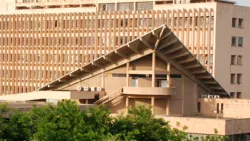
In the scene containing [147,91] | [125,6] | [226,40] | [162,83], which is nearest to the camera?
[147,91]

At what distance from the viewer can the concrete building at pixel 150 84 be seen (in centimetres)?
10631

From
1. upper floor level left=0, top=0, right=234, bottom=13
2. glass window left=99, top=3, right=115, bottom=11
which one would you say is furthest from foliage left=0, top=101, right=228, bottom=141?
glass window left=99, top=3, right=115, bottom=11

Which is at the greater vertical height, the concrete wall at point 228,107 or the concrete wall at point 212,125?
the concrete wall at point 228,107

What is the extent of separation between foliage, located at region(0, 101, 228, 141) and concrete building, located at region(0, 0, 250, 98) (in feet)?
160

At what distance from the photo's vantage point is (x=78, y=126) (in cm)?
8025

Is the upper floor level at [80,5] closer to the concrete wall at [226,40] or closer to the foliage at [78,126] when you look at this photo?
the concrete wall at [226,40]

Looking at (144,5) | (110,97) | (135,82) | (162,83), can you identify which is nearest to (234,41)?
(144,5)

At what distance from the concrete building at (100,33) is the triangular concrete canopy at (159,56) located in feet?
73.8

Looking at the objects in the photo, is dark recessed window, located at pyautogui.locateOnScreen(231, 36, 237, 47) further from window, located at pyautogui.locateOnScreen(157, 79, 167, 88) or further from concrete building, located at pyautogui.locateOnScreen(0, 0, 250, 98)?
window, located at pyautogui.locateOnScreen(157, 79, 167, 88)

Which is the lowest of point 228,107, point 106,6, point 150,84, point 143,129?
point 143,129

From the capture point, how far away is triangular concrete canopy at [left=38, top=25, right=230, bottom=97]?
103250 millimetres

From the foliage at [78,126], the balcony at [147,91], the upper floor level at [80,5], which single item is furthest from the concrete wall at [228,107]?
the upper floor level at [80,5]

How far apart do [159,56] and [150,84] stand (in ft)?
12.9

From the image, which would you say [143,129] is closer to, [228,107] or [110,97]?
[110,97]
